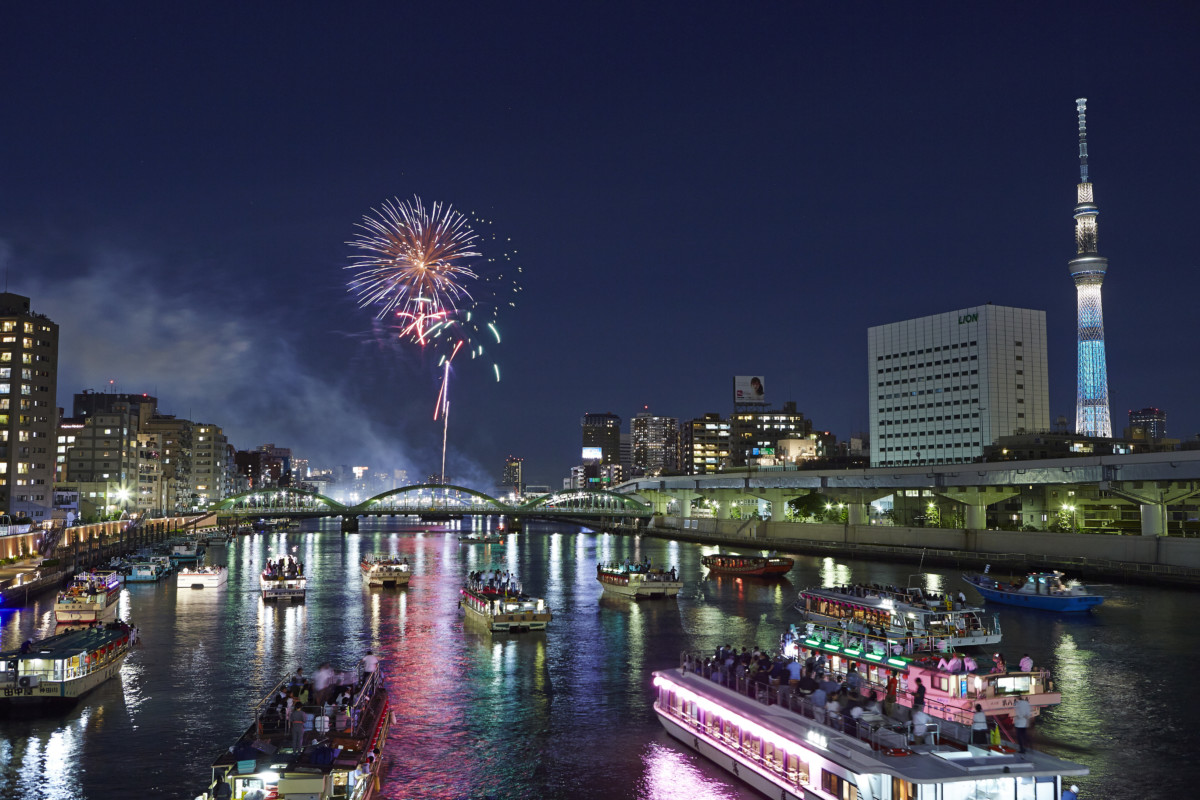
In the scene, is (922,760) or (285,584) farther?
(285,584)

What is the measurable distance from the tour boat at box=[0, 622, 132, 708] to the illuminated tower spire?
174588 mm

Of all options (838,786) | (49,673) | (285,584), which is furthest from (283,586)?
(838,786)

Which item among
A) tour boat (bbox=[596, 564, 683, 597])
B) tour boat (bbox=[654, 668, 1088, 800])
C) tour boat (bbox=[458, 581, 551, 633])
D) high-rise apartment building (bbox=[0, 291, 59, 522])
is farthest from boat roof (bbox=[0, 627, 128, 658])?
high-rise apartment building (bbox=[0, 291, 59, 522])

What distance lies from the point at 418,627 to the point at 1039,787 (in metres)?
44.9

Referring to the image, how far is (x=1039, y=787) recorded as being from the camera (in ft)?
69.9

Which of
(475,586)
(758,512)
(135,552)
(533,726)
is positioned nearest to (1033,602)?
(475,586)

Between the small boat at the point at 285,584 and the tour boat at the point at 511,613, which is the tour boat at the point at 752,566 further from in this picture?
the small boat at the point at 285,584

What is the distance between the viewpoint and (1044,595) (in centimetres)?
6725

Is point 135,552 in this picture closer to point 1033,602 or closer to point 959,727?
point 1033,602

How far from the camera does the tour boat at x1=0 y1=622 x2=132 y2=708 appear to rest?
37.2 meters

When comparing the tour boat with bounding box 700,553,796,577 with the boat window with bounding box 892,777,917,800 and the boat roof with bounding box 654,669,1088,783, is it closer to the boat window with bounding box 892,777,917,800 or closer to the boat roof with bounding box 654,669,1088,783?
the boat roof with bounding box 654,669,1088,783

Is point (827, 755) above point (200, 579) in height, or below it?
above

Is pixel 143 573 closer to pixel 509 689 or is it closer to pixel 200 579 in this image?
pixel 200 579

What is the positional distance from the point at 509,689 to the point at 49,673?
17.5 m
